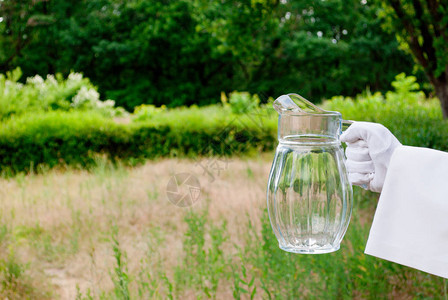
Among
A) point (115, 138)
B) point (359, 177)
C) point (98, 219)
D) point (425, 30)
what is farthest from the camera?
point (115, 138)

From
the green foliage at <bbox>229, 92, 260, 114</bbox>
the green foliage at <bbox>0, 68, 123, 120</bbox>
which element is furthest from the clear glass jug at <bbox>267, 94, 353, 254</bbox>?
the green foliage at <bbox>0, 68, 123, 120</bbox>

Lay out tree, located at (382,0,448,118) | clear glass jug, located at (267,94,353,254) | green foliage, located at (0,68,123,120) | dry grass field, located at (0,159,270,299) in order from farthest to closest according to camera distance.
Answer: green foliage, located at (0,68,123,120) → tree, located at (382,0,448,118) → dry grass field, located at (0,159,270,299) → clear glass jug, located at (267,94,353,254)

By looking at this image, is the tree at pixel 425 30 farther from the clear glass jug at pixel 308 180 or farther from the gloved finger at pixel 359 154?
the clear glass jug at pixel 308 180

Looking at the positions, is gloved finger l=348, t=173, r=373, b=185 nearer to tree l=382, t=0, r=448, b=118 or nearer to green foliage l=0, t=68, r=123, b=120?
tree l=382, t=0, r=448, b=118

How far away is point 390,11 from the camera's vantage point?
18.9 feet

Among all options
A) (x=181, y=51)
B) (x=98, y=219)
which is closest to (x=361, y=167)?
(x=98, y=219)

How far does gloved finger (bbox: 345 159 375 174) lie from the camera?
1.11 m

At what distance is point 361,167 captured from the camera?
1.11 meters

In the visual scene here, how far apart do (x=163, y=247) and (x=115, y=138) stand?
162 inches

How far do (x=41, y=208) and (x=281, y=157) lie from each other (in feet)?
14.3

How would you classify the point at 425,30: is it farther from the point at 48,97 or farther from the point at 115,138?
the point at 48,97

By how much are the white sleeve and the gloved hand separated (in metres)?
0.03

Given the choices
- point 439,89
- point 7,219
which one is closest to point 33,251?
point 7,219

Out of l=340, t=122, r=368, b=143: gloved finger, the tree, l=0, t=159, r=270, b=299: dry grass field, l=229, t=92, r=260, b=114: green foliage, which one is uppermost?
the tree
